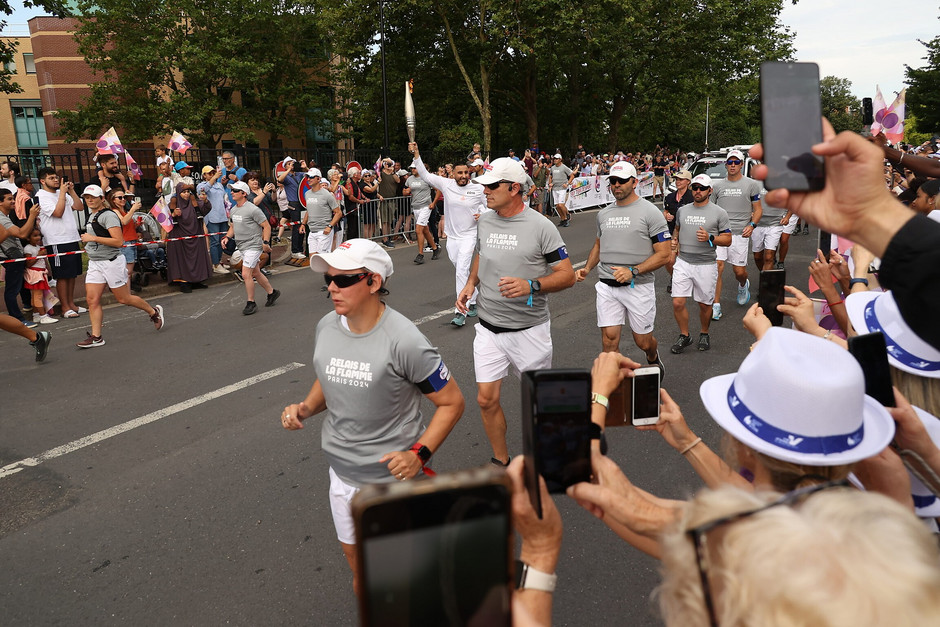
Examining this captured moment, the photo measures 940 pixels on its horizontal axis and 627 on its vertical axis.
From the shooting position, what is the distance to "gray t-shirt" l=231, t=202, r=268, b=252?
9.88 metres

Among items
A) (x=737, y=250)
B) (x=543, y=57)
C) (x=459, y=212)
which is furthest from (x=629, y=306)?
(x=543, y=57)

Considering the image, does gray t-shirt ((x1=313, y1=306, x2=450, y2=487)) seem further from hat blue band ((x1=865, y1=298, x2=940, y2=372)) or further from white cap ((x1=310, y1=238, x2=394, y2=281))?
hat blue band ((x1=865, y1=298, x2=940, y2=372))

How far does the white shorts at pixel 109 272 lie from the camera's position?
8484mm

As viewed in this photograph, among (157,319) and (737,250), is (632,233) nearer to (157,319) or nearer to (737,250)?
(737,250)

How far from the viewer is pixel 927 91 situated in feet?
145

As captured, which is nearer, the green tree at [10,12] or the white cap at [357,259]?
the white cap at [357,259]

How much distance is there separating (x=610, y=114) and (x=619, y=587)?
124 ft

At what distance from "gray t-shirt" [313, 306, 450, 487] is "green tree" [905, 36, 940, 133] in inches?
1990

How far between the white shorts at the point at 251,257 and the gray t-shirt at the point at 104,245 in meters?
1.71

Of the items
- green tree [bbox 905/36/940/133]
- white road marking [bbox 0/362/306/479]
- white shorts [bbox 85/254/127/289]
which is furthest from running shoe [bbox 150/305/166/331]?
green tree [bbox 905/36/940/133]

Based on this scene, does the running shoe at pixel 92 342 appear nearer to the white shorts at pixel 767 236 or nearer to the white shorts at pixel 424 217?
the white shorts at pixel 424 217

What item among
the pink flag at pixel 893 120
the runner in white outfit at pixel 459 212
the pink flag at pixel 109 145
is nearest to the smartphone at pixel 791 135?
the runner in white outfit at pixel 459 212

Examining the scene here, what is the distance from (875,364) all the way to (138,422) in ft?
18.5

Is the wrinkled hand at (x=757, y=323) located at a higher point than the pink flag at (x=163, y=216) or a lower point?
lower
